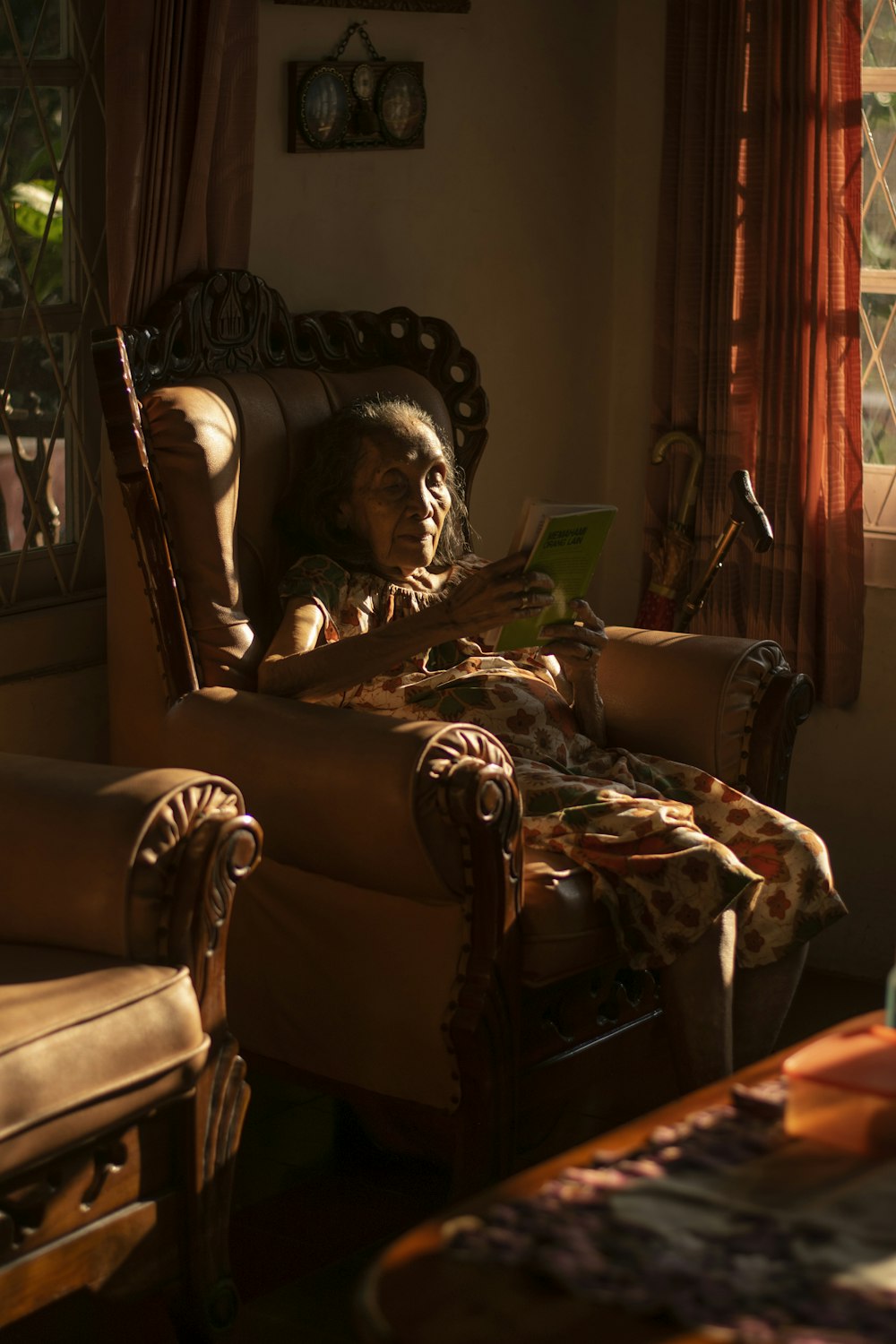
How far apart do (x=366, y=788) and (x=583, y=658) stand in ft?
1.89

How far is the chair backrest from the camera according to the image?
100 inches

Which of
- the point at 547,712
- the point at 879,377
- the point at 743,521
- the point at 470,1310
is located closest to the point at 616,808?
the point at 547,712

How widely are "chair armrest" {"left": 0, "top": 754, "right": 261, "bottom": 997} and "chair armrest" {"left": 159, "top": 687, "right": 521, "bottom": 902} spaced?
0.71 ft

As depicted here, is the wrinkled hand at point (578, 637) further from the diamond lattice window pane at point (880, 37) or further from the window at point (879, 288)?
the diamond lattice window pane at point (880, 37)

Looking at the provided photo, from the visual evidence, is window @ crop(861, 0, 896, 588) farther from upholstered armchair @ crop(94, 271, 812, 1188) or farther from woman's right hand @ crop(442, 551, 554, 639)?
woman's right hand @ crop(442, 551, 554, 639)

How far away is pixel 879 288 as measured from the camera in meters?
3.64

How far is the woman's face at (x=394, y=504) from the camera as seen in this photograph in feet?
8.85

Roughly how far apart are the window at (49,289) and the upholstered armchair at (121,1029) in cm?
76

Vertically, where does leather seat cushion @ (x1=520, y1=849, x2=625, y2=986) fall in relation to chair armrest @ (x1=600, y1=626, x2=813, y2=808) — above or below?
below

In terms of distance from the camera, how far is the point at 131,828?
2.00m

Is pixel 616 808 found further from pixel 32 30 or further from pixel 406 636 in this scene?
pixel 32 30

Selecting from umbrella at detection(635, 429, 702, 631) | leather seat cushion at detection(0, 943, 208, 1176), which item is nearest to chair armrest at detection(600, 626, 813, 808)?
umbrella at detection(635, 429, 702, 631)

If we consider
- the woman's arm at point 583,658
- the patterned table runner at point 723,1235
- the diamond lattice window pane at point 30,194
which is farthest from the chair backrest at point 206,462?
the patterned table runner at point 723,1235

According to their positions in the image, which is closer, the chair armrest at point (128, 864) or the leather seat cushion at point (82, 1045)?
the leather seat cushion at point (82, 1045)
